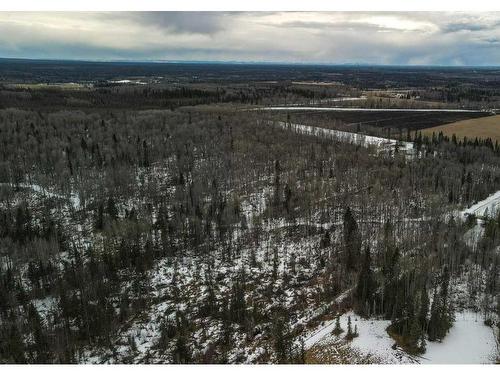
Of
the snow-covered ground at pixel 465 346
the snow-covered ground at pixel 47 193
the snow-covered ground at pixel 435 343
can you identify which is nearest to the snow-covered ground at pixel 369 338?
the snow-covered ground at pixel 435 343

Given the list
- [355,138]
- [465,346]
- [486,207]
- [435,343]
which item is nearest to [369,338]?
[435,343]

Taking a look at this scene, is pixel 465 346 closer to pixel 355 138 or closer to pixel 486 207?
pixel 486 207

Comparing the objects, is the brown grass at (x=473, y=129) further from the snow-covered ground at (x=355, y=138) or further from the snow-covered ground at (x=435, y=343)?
the snow-covered ground at (x=435, y=343)

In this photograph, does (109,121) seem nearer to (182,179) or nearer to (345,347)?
(182,179)

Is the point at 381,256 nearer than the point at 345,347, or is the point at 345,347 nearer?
the point at 345,347

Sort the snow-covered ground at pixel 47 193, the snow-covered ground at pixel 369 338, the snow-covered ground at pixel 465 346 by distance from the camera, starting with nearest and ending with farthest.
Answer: the snow-covered ground at pixel 465 346, the snow-covered ground at pixel 369 338, the snow-covered ground at pixel 47 193

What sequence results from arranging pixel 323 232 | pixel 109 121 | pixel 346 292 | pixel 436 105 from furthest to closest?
pixel 436 105 → pixel 109 121 → pixel 323 232 → pixel 346 292

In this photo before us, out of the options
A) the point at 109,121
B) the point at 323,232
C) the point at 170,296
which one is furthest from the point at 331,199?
the point at 109,121
